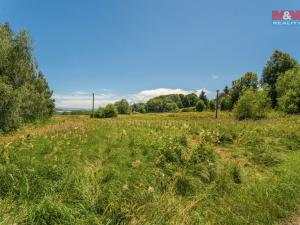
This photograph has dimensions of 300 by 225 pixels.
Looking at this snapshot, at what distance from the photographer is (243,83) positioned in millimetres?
56719

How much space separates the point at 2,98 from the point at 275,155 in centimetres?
1574

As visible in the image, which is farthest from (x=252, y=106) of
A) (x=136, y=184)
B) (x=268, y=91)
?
(x=136, y=184)

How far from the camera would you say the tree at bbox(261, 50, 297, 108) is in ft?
148

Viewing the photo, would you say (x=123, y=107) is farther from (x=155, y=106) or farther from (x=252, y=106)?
(x=252, y=106)

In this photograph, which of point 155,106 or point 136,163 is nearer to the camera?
point 136,163

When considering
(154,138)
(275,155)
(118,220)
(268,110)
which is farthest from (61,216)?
(268,110)

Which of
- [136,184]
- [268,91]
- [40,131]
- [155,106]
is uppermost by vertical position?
[155,106]

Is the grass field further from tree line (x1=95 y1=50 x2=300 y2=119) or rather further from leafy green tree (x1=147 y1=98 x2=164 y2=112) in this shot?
leafy green tree (x1=147 y1=98 x2=164 y2=112)

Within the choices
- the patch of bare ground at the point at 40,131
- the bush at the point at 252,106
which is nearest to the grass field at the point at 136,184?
the patch of bare ground at the point at 40,131

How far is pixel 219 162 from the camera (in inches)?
215

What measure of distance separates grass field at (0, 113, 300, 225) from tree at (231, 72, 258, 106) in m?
55.1

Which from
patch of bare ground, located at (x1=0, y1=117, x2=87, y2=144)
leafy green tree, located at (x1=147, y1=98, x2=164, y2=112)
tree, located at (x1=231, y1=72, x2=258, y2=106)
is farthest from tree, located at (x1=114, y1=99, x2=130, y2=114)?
patch of bare ground, located at (x1=0, y1=117, x2=87, y2=144)

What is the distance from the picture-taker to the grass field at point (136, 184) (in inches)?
127

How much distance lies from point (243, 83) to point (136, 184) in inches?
2398
